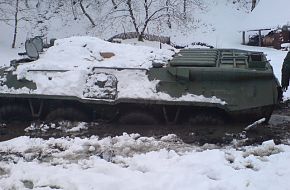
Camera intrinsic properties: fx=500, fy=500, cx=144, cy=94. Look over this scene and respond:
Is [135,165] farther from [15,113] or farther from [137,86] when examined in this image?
[15,113]

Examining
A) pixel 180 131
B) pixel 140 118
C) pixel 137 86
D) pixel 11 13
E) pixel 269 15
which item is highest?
pixel 11 13

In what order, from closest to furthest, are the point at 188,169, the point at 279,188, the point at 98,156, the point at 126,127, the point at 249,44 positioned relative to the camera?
the point at 279,188
the point at 188,169
the point at 98,156
the point at 126,127
the point at 249,44

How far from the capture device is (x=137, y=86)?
29.2ft

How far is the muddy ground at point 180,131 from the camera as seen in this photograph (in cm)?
831

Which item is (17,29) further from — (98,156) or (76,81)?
(98,156)

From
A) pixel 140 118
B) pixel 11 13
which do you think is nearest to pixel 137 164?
pixel 140 118

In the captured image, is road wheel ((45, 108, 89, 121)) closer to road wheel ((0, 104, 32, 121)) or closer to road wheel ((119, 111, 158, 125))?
road wheel ((0, 104, 32, 121))

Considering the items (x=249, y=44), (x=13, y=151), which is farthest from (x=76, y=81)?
(x=249, y=44)

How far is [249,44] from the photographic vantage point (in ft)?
84.3

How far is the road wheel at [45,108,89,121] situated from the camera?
9328 mm

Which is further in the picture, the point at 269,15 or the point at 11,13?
the point at 11,13

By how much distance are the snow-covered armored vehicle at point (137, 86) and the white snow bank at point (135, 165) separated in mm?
855

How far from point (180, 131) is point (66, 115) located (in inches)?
A: 86.6

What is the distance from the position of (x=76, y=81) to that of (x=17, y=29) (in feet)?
68.5
